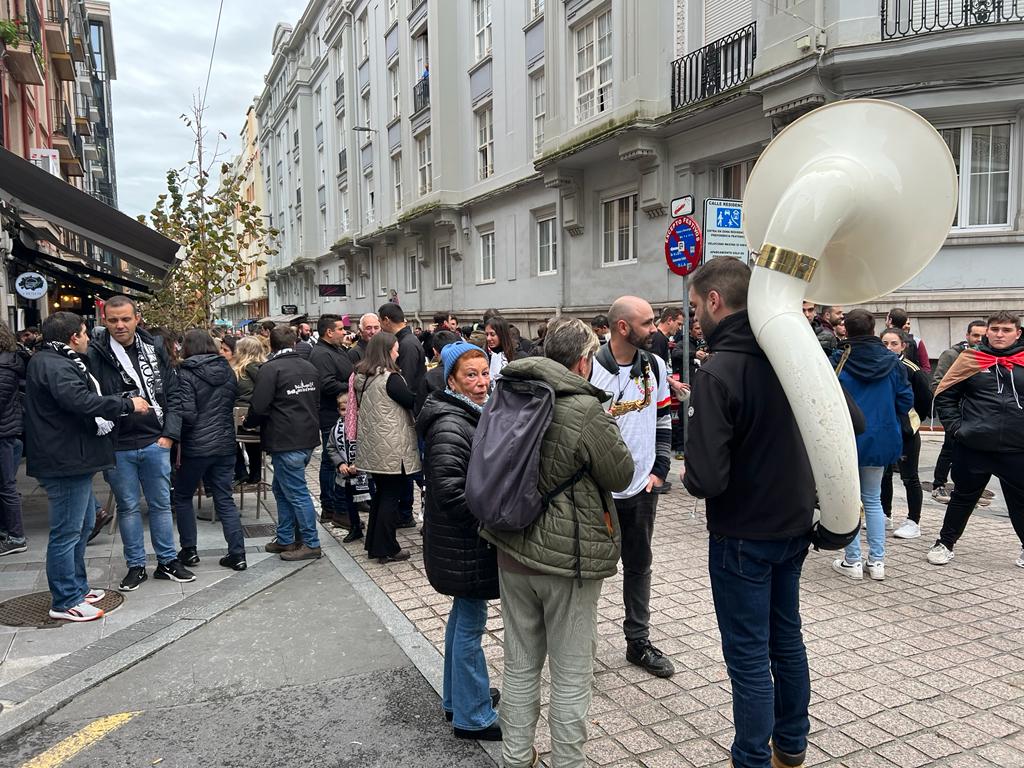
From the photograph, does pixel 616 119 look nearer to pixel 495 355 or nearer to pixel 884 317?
pixel 884 317

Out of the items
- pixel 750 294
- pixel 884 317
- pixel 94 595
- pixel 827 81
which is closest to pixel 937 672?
pixel 750 294

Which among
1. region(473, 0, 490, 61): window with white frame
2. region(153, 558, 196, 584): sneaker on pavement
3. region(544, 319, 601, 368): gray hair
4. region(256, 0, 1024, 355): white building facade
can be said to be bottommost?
region(153, 558, 196, 584): sneaker on pavement

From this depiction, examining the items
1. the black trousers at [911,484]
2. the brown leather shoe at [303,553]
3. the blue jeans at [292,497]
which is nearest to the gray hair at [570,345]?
the blue jeans at [292,497]

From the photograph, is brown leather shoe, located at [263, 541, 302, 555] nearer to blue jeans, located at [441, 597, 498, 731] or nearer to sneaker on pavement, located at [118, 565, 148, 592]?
sneaker on pavement, located at [118, 565, 148, 592]

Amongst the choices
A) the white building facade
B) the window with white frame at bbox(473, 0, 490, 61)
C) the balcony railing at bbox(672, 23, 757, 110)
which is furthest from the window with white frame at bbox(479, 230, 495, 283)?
the balcony railing at bbox(672, 23, 757, 110)

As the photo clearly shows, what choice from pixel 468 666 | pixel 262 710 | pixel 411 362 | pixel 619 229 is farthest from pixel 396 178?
pixel 468 666

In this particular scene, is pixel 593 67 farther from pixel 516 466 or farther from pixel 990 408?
pixel 516 466

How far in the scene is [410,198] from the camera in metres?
27.8

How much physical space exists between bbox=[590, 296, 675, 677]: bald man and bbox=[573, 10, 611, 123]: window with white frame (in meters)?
13.8

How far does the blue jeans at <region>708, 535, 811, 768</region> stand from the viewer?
2.62 meters

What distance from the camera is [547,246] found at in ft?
64.4

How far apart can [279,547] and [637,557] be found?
11.9ft

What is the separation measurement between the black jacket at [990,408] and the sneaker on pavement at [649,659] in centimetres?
296

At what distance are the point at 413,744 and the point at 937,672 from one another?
278 cm
